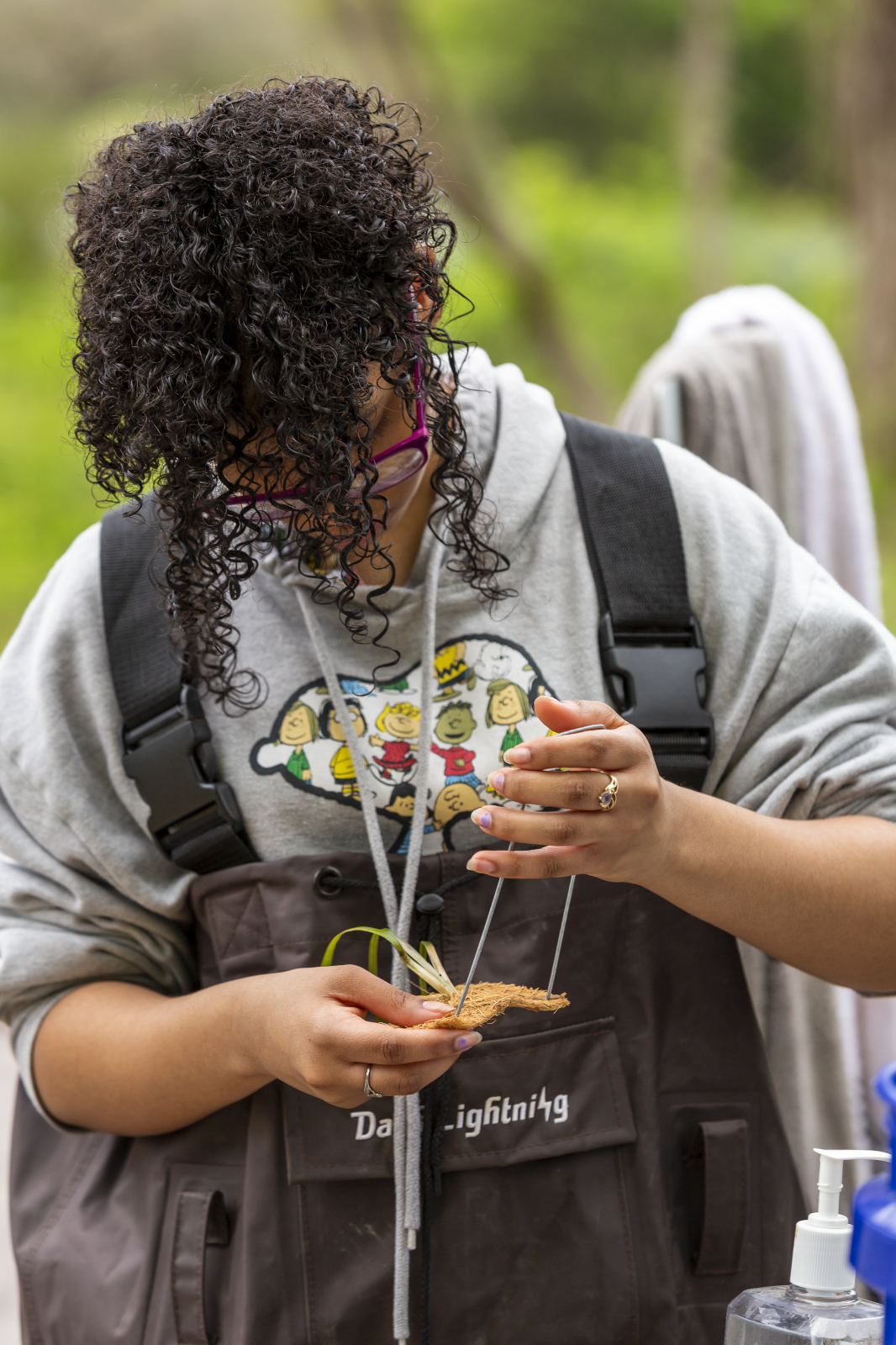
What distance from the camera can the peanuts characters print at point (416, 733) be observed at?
4.06ft

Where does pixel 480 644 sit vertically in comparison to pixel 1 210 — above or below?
below

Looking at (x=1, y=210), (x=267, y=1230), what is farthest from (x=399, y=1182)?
(x=1, y=210)

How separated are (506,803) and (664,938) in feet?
0.71

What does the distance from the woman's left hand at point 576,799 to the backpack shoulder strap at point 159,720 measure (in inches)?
14.7

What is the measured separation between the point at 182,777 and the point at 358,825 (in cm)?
19

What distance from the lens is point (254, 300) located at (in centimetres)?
98

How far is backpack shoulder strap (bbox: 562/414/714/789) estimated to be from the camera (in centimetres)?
120

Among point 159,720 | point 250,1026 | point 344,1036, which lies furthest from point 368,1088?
point 159,720

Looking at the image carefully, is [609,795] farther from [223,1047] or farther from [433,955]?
[223,1047]

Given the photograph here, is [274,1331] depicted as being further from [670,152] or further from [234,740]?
A: [670,152]

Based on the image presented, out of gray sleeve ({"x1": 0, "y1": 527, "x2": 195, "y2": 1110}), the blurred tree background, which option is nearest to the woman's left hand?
gray sleeve ({"x1": 0, "y1": 527, "x2": 195, "y2": 1110})

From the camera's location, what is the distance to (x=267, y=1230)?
1.16 meters

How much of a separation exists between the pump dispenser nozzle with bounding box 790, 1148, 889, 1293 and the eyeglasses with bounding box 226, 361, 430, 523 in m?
0.65

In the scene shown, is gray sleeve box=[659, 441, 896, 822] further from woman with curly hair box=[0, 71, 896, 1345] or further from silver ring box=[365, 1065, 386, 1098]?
silver ring box=[365, 1065, 386, 1098]
